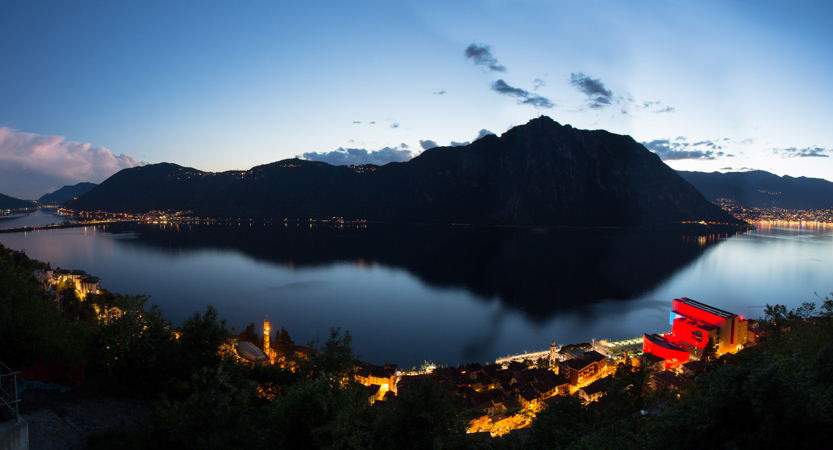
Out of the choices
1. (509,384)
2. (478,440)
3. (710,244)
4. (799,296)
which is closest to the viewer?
(478,440)

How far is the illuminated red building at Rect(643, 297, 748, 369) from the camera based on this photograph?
22.0m

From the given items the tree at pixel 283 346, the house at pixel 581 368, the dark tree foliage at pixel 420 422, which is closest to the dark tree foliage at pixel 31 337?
the dark tree foliage at pixel 420 422

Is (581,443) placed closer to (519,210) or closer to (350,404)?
(350,404)

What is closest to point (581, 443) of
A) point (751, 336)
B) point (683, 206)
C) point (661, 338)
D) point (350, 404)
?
point (350, 404)

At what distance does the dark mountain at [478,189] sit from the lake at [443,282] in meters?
40.3

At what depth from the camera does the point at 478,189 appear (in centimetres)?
12988

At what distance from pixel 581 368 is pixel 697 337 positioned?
9944 mm

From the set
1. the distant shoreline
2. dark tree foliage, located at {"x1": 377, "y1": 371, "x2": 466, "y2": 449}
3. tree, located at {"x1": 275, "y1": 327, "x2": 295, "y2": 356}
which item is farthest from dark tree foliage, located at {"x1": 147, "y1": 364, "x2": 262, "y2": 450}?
the distant shoreline

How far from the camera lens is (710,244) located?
252 ft

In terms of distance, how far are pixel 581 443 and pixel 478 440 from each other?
5.60 feet

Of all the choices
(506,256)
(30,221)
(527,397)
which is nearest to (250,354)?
(527,397)

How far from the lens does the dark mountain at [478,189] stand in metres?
116

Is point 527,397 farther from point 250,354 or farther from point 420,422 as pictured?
point 420,422

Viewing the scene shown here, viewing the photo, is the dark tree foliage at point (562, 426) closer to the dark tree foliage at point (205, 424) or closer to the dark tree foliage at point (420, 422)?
the dark tree foliage at point (420, 422)
